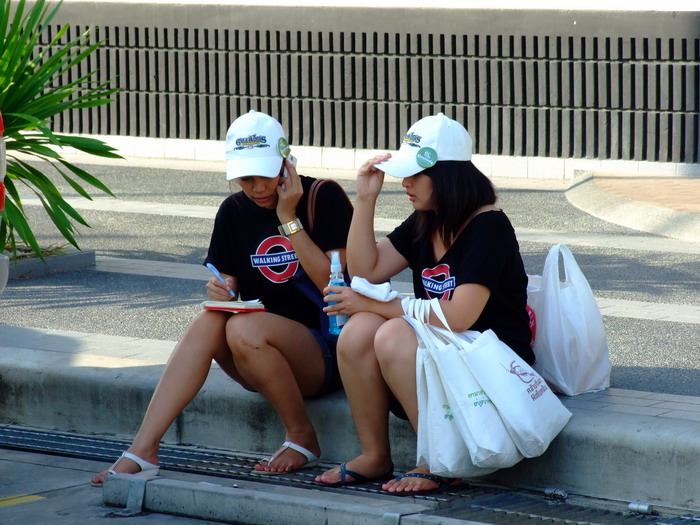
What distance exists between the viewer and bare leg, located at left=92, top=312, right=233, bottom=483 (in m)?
4.82

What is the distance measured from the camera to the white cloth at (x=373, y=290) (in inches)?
179

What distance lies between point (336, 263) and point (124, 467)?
1056mm

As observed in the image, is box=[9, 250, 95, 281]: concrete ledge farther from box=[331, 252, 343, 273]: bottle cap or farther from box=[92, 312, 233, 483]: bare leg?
box=[331, 252, 343, 273]: bottle cap

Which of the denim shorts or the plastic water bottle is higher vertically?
the plastic water bottle

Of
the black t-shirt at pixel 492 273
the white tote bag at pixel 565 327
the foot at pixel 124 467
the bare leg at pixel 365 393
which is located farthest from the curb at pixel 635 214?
the foot at pixel 124 467

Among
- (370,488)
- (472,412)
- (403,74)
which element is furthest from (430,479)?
(403,74)

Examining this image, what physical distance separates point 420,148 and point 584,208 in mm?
6929

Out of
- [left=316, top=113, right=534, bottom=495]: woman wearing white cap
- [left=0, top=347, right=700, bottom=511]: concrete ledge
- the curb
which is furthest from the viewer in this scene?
the curb

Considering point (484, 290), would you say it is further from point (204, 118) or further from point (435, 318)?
point (204, 118)

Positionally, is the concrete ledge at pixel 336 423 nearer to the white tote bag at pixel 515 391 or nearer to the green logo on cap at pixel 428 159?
the white tote bag at pixel 515 391

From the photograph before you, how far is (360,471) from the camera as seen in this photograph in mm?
4594

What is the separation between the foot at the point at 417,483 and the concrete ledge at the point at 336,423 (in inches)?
10.3

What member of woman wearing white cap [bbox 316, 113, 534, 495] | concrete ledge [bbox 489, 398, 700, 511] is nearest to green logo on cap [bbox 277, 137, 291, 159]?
woman wearing white cap [bbox 316, 113, 534, 495]

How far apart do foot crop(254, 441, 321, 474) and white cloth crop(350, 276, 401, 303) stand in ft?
2.29
